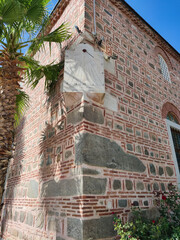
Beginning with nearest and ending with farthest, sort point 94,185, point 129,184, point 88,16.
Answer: point 94,185 < point 129,184 < point 88,16

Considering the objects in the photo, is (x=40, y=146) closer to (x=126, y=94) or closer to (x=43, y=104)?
(x=43, y=104)

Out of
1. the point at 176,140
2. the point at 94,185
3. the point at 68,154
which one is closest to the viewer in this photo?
the point at 94,185

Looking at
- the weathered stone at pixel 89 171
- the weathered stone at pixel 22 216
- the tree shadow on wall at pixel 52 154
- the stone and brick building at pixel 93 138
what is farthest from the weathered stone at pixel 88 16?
the weathered stone at pixel 22 216

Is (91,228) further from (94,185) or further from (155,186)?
(155,186)

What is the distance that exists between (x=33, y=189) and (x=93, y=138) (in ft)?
6.41

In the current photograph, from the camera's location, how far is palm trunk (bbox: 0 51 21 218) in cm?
328

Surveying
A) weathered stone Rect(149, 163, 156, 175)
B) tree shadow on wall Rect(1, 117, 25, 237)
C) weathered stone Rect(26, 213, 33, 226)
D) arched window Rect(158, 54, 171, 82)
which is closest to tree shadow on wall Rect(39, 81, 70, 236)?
weathered stone Rect(26, 213, 33, 226)

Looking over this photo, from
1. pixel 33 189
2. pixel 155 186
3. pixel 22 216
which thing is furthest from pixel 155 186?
pixel 22 216

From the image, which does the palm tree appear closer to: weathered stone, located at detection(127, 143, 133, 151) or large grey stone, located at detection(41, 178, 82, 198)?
large grey stone, located at detection(41, 178, 82, 198)

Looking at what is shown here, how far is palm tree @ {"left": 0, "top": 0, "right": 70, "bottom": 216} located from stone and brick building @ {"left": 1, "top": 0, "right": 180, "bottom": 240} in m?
0.63

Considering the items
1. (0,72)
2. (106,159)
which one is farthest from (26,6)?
(106,159)

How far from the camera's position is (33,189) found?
377 cm

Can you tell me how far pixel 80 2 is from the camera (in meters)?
4.16

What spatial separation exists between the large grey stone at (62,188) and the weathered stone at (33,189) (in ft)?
1.02
